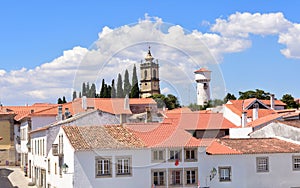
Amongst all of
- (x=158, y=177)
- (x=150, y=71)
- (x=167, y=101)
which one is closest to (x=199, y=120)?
(x=167, y=101)

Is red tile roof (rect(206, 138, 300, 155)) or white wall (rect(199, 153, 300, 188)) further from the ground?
red tile roof (rect(206, 138, 300, 155))

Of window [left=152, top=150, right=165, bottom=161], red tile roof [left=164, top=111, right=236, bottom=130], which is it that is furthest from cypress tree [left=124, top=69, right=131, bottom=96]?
red tile roof [left=164, top=111, right=236, bottom=130]

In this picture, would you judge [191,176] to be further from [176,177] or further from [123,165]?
[123,165]

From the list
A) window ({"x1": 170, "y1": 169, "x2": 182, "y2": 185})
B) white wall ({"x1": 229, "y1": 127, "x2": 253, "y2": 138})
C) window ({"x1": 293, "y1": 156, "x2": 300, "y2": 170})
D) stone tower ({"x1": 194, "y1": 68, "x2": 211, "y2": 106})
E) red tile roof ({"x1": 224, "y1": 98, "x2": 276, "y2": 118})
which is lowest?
window ({"x1": 170, "y1": 169, "x2": 182, "y2": 185})

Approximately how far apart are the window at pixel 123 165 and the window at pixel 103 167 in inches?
22.8

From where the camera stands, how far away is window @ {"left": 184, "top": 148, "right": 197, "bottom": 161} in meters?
35.8

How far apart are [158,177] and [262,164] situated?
7.64 metres

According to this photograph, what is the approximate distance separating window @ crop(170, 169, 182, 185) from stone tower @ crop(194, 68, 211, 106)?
17.0 ft

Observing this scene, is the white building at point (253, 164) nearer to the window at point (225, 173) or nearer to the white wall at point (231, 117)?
the window at point (225, 173)

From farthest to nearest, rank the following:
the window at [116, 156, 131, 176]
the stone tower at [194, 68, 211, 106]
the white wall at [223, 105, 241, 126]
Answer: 1. the white wall at [223, 105, 241, 126]
2. the window at [116, 156, 131, 176]
3. the stone tower at [194, 68, 211, 106]

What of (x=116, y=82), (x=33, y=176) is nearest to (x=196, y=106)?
(x=116, y=82)

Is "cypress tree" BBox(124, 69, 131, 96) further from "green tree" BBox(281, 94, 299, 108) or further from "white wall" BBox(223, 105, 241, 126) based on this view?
"green tree" BBox(281, 94, 299, 108)

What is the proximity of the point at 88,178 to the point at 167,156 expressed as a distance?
5482 mm

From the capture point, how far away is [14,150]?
63.6 m
